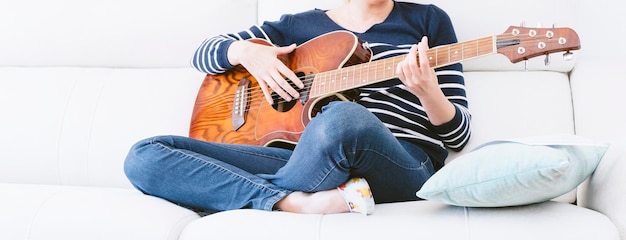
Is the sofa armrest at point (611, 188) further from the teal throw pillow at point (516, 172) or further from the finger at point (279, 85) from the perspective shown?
the finger at point (279, 85)

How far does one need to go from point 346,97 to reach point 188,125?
0.44m

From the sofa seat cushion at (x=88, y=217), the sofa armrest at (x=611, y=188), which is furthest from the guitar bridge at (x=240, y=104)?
the sofa armrest at (x=611, y=188)

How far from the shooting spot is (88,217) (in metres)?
1.27

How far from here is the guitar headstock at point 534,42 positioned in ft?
4.31

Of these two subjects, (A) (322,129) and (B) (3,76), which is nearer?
(A) (322,129)

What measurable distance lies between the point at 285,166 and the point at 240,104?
14.0 inches

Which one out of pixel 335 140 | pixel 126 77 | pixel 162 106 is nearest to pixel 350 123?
pixel 335 140

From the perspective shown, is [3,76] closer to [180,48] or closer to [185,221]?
[180,48]

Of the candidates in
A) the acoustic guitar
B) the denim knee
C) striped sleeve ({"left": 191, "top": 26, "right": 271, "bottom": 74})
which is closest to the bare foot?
the denim knee

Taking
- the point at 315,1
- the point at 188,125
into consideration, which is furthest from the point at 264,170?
the point at 315,1

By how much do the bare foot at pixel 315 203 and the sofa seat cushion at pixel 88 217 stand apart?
184 mm

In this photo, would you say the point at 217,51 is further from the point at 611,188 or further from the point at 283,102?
the point at 611,188

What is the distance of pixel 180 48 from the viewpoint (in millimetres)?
1937

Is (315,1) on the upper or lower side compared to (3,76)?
upper
